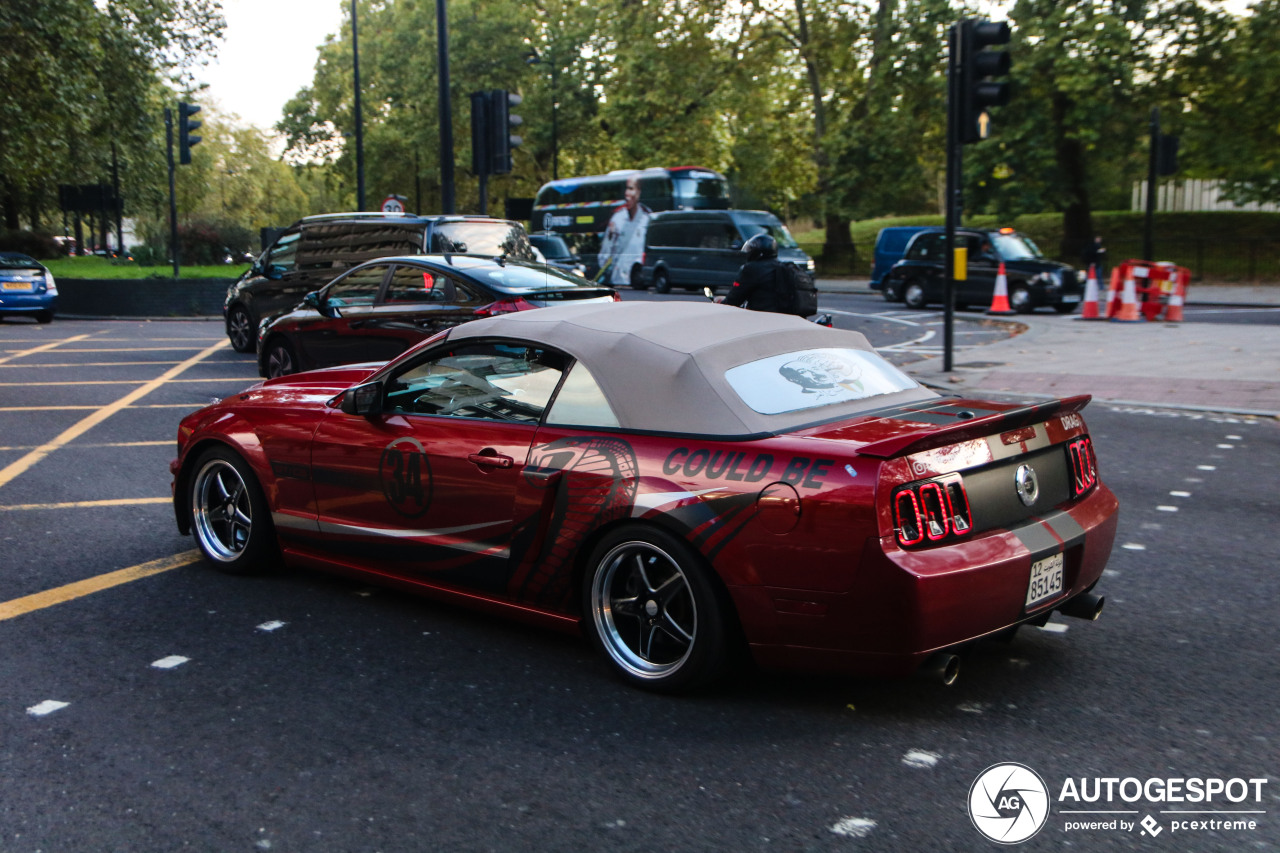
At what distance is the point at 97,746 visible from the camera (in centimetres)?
369

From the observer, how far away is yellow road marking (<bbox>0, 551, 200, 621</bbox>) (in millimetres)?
5098

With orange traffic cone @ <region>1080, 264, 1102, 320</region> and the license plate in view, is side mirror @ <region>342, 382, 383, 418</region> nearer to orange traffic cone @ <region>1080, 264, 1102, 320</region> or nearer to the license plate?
the license plate

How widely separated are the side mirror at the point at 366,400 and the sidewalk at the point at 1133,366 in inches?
324

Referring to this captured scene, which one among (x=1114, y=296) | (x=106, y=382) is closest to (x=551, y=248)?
(x=1114, y=296)

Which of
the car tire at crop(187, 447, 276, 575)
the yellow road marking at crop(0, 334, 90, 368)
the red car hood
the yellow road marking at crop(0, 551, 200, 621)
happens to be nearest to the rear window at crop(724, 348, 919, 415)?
the red car hood

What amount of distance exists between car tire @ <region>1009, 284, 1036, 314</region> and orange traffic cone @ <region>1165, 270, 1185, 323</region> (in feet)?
10.6

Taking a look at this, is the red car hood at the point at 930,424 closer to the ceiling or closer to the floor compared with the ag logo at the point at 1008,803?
closer to the ceiling

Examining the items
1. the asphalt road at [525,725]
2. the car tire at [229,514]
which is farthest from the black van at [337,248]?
the asphalt road at [525,725]

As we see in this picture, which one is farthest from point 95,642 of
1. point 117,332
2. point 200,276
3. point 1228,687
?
point 200,276

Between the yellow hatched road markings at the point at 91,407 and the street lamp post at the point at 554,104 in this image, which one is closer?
the yellow hatched road markings at the point at 91,407

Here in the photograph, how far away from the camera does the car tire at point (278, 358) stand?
40.7ft

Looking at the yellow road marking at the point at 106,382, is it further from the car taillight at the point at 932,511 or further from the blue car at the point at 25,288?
the blue car at the point at 25,288

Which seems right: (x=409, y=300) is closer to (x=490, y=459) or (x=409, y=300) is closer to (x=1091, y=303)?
(x=490, y=459)

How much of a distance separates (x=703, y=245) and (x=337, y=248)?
15.7 m
